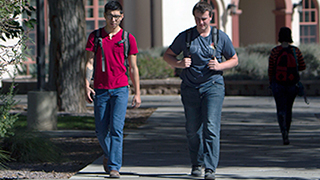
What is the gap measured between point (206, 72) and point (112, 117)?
1.07 meters

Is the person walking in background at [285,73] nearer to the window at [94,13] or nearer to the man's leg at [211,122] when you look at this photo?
the man's leg at [211,122]

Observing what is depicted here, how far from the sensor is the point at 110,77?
217 inches

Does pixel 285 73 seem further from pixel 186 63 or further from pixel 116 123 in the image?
pixel 116 123

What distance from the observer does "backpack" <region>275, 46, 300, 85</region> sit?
7938mm

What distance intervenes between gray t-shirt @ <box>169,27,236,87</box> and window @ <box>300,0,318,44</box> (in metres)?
21.7

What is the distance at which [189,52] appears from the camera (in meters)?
5.46

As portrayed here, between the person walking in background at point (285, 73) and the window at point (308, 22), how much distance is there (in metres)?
18.9

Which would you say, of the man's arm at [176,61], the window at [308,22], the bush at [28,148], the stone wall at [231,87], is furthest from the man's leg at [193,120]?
the window at [308,22]

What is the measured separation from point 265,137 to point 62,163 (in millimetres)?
3490

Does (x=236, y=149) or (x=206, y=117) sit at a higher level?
(x=206, y=117)

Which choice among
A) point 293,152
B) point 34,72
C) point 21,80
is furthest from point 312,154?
point 34,72

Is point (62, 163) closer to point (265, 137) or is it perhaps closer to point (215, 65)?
point (215, 65)

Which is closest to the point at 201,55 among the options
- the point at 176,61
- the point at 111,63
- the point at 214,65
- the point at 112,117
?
the point at 214,65

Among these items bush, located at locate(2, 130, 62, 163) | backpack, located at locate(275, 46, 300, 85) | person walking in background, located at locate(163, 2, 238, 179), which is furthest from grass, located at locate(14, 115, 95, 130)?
person walking in background, located at locate(163, 2, 238, 179)
